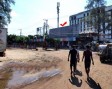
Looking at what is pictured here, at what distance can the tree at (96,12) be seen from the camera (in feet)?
218

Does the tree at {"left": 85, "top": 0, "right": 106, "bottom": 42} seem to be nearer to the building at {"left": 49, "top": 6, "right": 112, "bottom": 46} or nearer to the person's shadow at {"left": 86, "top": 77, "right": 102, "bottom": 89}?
the building at {"left": 49, "top": 6, "right": 112, "bottom": 46}

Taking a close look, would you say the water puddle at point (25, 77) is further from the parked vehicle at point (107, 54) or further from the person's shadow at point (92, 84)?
the parked vehicle at point (107, 54)

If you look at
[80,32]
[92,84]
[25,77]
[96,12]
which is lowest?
[25,77]

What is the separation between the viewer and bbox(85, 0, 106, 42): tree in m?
66.4

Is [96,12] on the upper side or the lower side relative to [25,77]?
upper

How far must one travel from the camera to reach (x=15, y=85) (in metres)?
18.3

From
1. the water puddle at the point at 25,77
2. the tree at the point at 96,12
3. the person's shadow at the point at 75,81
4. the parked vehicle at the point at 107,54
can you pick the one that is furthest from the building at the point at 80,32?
the person's shadow at the point at 75,81

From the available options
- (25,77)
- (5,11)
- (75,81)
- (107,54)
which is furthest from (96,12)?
(75,81)

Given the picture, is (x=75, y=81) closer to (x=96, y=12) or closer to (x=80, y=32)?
(x=96, y=12)

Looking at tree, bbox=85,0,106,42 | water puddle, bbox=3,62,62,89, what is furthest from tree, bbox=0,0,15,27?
water puddle, bbox=3,62,62,89

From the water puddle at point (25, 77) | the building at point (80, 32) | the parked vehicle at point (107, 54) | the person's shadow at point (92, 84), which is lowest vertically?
the water puddle at point (25, 77)

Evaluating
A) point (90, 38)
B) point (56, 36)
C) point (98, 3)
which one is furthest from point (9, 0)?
point (56, 36)

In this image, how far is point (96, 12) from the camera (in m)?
66.6

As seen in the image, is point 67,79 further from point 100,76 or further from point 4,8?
point 4,8
